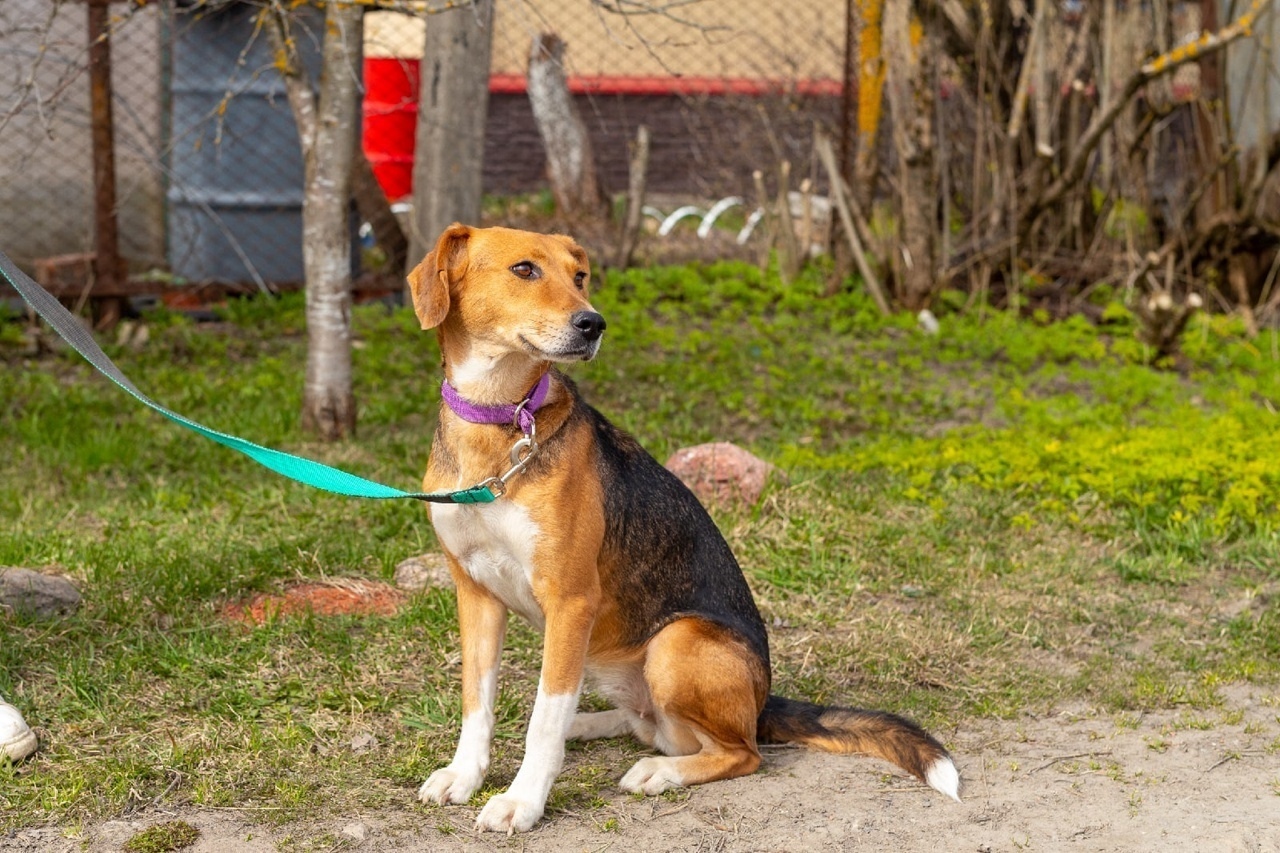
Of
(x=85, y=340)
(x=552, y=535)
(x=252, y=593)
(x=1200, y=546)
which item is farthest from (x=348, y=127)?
(x=1200, y=546)

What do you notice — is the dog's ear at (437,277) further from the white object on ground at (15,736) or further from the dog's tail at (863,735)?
the white object on ground at (15,736)

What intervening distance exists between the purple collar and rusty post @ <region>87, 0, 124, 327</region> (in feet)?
17.6

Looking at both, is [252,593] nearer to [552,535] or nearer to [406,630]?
[406,630]

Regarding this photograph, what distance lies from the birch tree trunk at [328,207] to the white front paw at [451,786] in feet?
11.7

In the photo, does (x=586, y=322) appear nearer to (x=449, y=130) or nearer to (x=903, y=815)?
(x=903, y=815)

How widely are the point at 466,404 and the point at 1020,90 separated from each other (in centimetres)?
708

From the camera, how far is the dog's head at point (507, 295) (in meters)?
3.34

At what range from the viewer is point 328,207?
22.0 feet

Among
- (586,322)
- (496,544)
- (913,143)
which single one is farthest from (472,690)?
(913,143)

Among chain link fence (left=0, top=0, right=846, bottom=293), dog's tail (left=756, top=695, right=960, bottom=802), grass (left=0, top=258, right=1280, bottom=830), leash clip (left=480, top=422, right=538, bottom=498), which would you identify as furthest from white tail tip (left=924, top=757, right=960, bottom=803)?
chain link fence (left=0, top=0, right=846, bottom=293)

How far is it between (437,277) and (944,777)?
1800mm

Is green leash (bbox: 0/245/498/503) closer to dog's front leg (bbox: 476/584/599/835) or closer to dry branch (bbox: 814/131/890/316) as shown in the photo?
dog's front leg (bbox: 476/584/599/835)

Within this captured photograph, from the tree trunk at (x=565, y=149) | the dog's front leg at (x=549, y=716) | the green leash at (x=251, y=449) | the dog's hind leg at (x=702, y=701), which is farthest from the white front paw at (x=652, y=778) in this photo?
the tree trunk at (x=565, y=149)

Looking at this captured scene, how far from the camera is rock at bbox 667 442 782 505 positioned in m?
5.79
